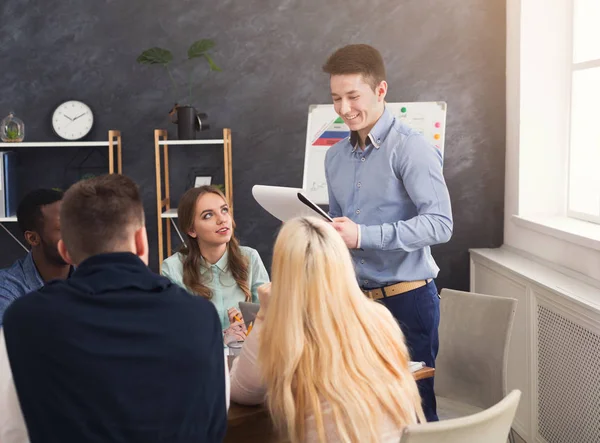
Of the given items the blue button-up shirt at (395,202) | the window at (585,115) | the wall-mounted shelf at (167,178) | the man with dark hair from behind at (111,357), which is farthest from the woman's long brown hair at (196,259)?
the window at (585,115)

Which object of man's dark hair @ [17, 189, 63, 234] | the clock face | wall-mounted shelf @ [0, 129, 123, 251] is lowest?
man's dark hair @ [17, 189, 63, 234]

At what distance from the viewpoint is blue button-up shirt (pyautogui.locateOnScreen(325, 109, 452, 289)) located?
2617 mm

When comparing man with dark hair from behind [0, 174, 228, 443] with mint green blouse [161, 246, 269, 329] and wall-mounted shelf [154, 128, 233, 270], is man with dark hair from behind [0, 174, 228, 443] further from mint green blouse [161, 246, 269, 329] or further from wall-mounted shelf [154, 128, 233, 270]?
wall-mounted shelf [154, 128, 233, 270]

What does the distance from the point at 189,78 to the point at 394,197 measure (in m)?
2.28

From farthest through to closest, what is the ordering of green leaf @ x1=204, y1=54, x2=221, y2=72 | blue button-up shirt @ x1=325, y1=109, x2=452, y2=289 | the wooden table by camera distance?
green leaf @ x1=204, y1=54, x2=221, y2=72
blue button-up shirt @ x1=325, y1=109, x2=452, y2=289
the wooden table

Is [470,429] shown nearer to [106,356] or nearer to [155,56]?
[106,356]

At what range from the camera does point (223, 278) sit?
3.16m

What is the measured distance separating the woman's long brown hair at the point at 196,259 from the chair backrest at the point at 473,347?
87 cm

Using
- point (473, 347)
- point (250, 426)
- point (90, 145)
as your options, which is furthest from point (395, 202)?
point (90, 145)

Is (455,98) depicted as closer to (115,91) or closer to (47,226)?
(115,91)

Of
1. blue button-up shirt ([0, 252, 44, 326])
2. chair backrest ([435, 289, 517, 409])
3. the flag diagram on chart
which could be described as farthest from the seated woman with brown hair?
the flag diagram on chart

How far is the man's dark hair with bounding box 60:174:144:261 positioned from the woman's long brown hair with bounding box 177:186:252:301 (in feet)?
5.04

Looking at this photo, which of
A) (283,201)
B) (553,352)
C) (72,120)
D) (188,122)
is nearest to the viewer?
(283,201)

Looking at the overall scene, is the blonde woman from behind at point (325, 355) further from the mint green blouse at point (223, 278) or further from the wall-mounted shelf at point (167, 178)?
the wall-mounted shelf at point (167, 178)
